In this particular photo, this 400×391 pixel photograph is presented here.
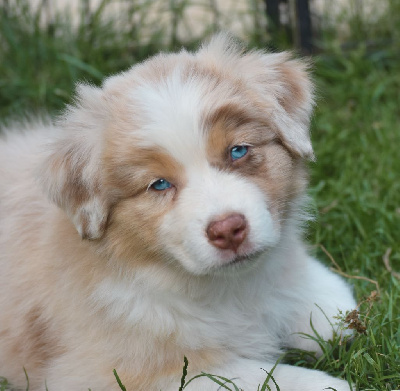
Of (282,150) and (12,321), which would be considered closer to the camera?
(282,150)

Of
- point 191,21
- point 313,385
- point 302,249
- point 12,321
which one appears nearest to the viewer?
point 313,385

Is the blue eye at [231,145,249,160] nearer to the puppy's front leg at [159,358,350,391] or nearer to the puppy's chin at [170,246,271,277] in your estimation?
the puppy's chin at [170,246,271,277]

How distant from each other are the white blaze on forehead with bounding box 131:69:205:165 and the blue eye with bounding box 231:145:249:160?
15 centimetres

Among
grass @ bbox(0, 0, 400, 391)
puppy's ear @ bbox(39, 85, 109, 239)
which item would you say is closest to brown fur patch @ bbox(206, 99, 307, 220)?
puppy's ear @ bbox(39, 85, 109, 239)

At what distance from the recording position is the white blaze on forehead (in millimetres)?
3133

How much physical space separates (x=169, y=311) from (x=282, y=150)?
866 mm

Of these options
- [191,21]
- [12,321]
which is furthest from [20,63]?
[12,321]

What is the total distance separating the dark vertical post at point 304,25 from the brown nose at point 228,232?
383 cm

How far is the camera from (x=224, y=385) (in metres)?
3.23

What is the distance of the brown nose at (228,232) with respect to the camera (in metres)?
3.02

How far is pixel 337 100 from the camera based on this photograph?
20.6 ft

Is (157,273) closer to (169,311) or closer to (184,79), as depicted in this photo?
(169,311)

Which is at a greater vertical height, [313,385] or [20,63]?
[20,63]

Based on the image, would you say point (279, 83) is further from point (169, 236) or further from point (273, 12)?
point (273, 12)
